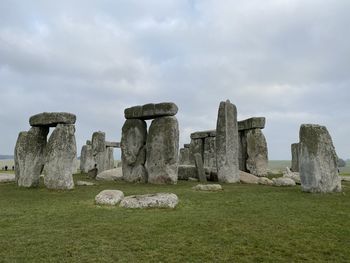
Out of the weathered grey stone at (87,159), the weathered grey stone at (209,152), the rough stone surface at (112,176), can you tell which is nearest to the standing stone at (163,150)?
the rough stone surface at (112,176)

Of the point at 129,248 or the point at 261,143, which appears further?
the point at 261,143

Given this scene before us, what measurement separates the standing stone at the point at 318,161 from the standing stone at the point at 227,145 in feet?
16.4

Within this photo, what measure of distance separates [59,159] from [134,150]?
508 cm

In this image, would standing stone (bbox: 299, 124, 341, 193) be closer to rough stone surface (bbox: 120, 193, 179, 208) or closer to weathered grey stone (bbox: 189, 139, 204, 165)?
rough stone surface (bbox: 120, 193, 179, 208)

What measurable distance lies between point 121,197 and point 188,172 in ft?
31.5

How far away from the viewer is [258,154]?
1986 cm

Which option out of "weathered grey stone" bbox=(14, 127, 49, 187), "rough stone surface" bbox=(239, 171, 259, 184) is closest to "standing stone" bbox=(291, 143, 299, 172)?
"rough stone surface" bbox=(239, 171, 259, 184)

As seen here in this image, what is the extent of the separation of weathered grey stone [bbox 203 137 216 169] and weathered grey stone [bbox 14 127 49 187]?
1351cm

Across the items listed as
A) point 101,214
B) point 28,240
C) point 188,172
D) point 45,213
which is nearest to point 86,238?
point 28,240

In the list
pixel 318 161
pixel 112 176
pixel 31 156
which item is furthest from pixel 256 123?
pixel 31 156

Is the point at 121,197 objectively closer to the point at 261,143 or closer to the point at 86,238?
the point at 86,238

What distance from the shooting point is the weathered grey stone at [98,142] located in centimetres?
2280

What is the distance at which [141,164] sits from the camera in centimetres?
1585

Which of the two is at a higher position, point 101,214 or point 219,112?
point 219,112
